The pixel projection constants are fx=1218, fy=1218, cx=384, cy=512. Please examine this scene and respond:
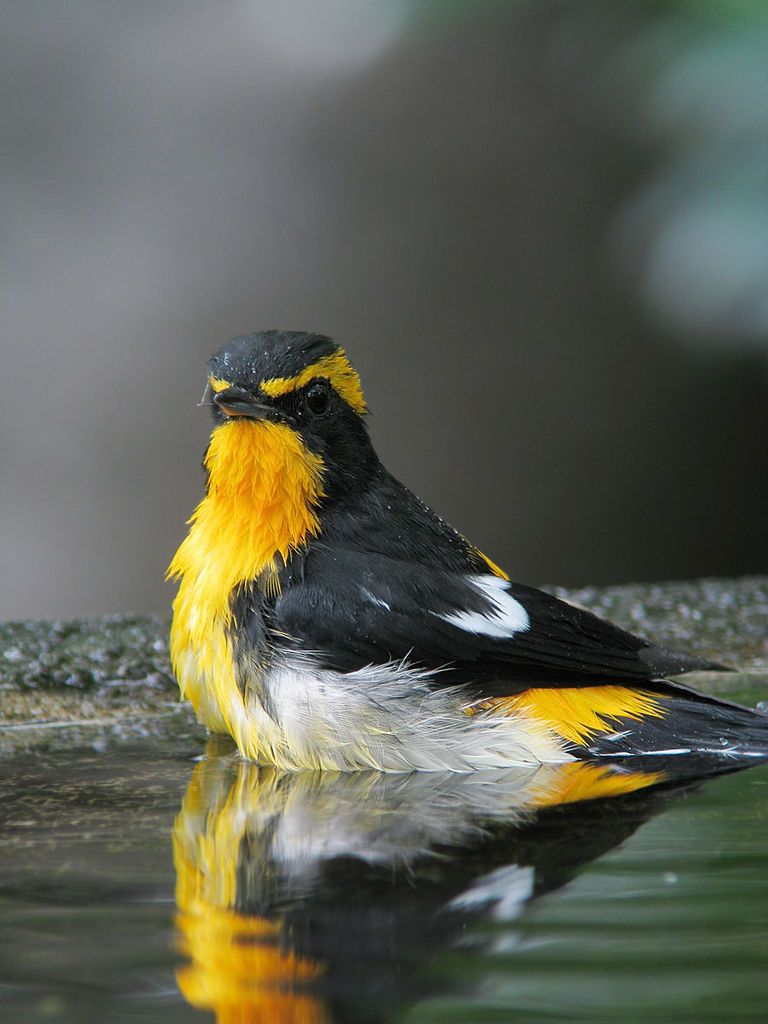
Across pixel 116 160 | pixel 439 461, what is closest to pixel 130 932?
pixel 439 461

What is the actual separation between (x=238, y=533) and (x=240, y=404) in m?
0.30

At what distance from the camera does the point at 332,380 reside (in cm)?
280

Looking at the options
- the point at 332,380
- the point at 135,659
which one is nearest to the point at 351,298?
the point at 135,659

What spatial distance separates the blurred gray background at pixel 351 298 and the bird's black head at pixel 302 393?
5098 mm

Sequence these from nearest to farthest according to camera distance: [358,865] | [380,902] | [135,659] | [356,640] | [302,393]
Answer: [380,902], [358,865], [356,640], [302,393], [135,659]

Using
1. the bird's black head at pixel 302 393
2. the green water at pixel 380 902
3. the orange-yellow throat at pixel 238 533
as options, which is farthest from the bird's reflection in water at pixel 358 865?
the bird's black head at pixel 302 393

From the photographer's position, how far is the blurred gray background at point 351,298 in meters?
7.92

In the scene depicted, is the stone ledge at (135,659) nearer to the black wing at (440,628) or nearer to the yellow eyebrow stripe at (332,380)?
the black wing at (440,628)

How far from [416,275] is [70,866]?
6.76 meters

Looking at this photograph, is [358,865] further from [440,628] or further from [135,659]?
[135,659]

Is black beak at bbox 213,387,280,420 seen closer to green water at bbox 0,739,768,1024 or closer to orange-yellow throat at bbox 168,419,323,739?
orange-yellow throat at bbox 168,419,323,739

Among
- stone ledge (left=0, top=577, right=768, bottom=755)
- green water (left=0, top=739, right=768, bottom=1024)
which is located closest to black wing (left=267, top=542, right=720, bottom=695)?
green water (left=0, top=739, right=768, bottom=1024)

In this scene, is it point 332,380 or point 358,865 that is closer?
point 358,865

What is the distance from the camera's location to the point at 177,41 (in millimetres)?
8242
